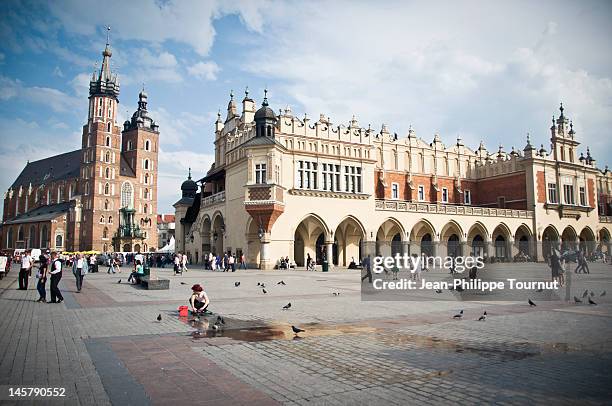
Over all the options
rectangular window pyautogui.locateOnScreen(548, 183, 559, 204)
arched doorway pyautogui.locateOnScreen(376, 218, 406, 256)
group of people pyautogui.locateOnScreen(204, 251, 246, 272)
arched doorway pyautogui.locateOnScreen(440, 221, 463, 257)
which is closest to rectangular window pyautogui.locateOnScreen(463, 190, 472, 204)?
arched doorway pyautogui.locateOnScreen(440, 221, 463, 257)

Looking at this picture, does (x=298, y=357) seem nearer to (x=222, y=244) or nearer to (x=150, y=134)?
(x=222, y=244)

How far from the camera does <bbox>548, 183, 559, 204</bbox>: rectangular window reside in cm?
5088

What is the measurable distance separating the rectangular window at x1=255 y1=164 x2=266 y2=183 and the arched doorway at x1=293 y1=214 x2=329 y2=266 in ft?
18.2

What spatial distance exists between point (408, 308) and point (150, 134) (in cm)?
10035

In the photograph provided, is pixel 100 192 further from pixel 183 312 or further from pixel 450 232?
pixel 183 312

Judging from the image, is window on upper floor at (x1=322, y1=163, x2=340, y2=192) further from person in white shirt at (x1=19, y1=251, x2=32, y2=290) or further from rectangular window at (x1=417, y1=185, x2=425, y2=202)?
person in white shirt at (x1=19, y1=251, x2=32, y2=290)

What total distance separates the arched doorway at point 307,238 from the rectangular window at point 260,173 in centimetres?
555

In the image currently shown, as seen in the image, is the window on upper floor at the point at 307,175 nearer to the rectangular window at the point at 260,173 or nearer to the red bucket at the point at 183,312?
the rectangular window at the point at 260,173

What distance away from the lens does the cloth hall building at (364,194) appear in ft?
120

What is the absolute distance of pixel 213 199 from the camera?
44.4m

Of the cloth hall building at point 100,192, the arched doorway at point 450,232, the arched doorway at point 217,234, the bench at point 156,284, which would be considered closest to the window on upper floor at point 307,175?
the arched doorway at point 217,234

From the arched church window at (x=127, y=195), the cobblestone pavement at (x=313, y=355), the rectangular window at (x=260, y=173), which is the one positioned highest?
the arched church window at (x=127, y=195)

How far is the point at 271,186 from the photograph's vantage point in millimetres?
34500

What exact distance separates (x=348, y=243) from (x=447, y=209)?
11.3 metres
